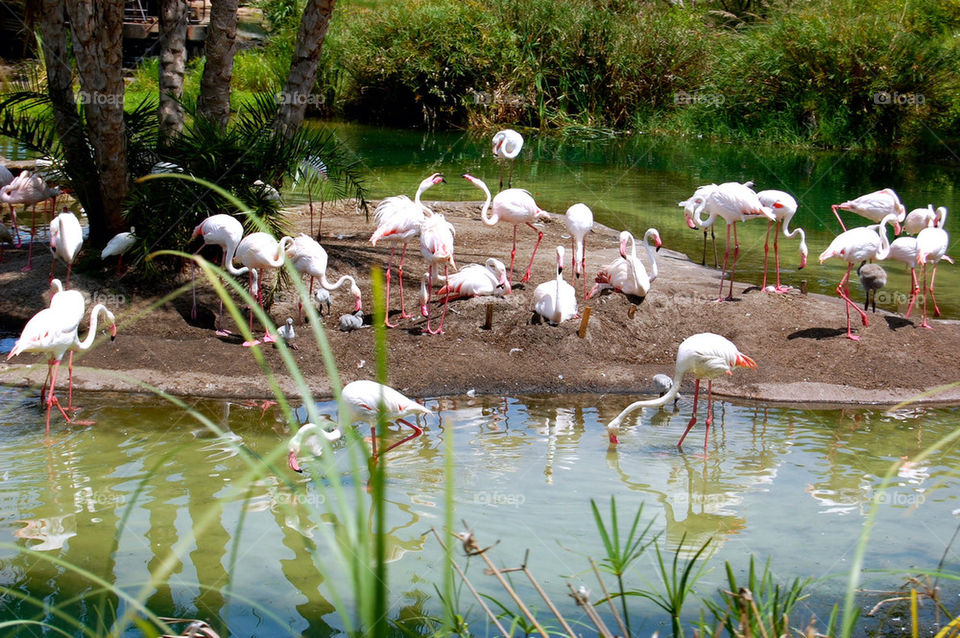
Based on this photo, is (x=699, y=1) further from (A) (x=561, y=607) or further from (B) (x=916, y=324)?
(A) (x=561, y=607)

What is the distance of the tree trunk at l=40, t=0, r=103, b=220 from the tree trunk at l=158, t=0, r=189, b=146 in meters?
0.67

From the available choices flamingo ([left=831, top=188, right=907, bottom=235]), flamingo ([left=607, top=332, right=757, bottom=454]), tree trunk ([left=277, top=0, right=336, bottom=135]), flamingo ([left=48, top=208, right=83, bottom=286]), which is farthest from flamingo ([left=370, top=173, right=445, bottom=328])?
flamingo ([left=831, top=188, right=907, bottom=235])

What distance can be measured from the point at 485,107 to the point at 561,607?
18.5 m

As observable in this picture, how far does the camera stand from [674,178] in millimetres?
15758

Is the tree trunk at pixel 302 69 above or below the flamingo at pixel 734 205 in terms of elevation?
above

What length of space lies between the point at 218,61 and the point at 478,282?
3000 millimetres

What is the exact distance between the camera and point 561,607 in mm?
3730

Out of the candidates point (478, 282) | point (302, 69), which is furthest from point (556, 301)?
point (302, 69)

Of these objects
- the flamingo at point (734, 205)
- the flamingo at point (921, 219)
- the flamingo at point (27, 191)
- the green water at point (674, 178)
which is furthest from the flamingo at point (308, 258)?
the flamingo at point (921, 219)

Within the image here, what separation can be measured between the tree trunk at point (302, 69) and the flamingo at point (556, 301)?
2.71 metres

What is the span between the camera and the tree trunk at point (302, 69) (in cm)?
795

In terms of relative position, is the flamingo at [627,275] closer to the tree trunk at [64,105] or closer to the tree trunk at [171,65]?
the tree trunk at [171,65]

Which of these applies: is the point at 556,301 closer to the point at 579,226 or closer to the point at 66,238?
the point at 579,226

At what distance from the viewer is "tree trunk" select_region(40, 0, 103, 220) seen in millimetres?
7504
